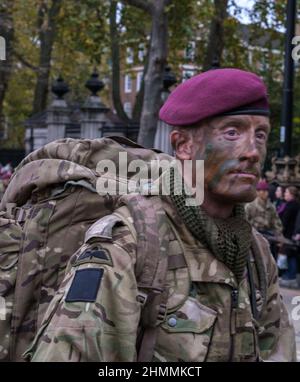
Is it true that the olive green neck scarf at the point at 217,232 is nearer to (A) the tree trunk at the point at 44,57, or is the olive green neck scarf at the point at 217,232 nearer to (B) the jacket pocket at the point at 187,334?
(B) the jacket pocket at the point at 187,334

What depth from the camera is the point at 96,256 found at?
223 cm

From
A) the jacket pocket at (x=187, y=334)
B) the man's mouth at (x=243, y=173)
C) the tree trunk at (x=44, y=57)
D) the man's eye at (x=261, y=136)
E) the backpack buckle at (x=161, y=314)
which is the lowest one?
the jacket pocket at (x=187, y=334)

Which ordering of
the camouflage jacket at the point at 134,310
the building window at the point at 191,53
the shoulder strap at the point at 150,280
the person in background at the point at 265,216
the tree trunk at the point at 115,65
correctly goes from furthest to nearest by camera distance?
the building window at the point at 191,53 → the tree trunk at the point at 115,65 → the person in background at the point at 265,216 → the shoulder strap at the point at 150,280 → the camouflage jacket at the point at 134,310

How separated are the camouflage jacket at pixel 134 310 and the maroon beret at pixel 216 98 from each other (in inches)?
11.9

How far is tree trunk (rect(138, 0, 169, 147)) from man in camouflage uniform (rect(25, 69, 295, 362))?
532 inches

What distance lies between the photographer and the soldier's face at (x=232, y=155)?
244 cm

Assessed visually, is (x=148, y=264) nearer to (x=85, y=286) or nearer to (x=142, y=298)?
(x=142, y=298)

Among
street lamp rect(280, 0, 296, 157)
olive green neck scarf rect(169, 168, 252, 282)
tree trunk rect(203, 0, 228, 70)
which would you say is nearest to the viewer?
olive green neck scarf rect(169, 168, 252, 282)

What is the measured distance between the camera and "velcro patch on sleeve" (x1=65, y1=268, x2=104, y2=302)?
215cm

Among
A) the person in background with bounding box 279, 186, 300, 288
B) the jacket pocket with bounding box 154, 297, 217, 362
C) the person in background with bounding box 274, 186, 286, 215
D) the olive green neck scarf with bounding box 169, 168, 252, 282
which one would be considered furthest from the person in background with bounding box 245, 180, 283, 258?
the jacket pocket with bounding box 154, 297, 217, 362

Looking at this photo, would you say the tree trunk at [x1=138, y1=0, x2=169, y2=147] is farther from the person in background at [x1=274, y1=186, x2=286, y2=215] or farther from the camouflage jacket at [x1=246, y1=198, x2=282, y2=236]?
the camouflage jacket at [x1=246, y1=198, x2=282, y2=236]

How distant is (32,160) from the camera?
11.1ft

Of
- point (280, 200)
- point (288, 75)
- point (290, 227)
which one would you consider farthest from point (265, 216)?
point (288, 75)

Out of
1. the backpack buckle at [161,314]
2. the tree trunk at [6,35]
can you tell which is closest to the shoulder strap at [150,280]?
the backpack buckle at [161,314]
